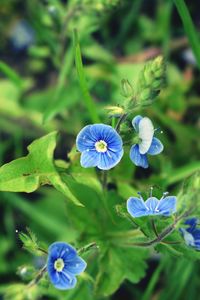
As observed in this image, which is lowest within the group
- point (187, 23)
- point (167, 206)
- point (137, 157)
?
point (167, 206)

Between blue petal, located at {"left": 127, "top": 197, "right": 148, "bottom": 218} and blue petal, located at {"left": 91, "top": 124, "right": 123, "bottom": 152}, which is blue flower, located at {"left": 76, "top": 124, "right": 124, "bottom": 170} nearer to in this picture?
blue petal, located at {"left": 91, "top": 124, "right": 123, "bottom": 152}

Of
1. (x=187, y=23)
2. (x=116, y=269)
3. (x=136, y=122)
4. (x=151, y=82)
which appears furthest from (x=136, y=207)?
(x=187, y=23)

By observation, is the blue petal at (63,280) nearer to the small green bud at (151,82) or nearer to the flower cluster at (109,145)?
the flower cluster at (109,145)

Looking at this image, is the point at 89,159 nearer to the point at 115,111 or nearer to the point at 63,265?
the point at 115,111

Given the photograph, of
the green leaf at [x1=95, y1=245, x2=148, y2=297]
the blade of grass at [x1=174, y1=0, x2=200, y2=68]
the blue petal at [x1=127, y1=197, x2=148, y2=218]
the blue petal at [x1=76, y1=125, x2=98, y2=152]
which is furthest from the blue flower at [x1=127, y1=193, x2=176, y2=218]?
the blade of grass at [x1=174, y1=0, x2=200, y2=68]

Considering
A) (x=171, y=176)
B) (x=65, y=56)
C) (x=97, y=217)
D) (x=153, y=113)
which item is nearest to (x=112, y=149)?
(x=97, y=217)

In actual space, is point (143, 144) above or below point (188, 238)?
above
